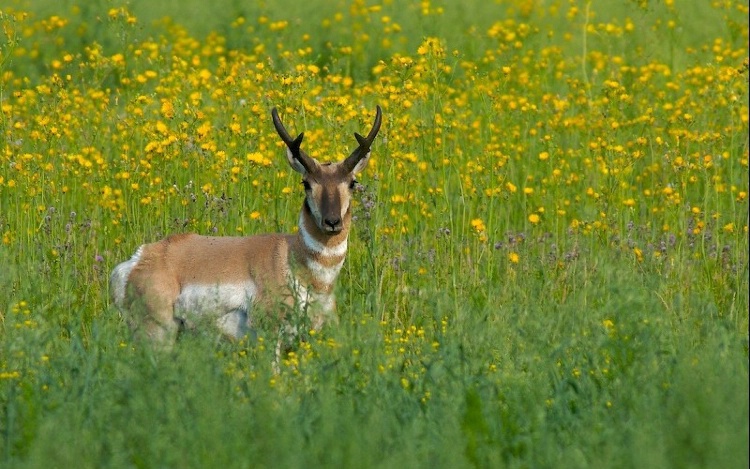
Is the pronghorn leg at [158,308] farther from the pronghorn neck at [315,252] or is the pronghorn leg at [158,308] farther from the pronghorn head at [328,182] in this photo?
the pronghorn head at [328,182]

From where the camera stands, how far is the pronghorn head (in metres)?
8.65

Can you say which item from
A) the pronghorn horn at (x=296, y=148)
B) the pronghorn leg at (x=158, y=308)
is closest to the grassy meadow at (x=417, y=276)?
the pronghorn leg at (x=158, y=308)

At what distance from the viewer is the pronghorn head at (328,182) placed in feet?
28.4

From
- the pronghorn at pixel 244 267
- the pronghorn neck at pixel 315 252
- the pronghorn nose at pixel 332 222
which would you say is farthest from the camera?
the pronghorn neck at pixel 315 252

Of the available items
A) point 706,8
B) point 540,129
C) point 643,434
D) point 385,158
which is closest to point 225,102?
point 385,158

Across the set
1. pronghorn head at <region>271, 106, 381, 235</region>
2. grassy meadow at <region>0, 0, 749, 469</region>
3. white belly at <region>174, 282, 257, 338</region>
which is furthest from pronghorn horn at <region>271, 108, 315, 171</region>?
white belly at <region>174, 282, 257, 338</region>

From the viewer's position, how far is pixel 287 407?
6.24 metres

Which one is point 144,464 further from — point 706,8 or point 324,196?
point 706,8

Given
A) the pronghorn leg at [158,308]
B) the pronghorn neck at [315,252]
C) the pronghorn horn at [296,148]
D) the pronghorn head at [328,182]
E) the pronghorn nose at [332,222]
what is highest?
the pronghorn horn at [296,148]

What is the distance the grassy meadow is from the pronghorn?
0.26 meters

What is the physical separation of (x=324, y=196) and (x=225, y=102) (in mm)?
3137

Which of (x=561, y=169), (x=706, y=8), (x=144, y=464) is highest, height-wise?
(x=706, y=8)

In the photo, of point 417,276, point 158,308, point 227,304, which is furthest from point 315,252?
point 158,308

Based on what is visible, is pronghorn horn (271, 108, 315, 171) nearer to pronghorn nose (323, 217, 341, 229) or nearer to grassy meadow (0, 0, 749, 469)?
pronghorn nose (323, 217, 341, 229)
